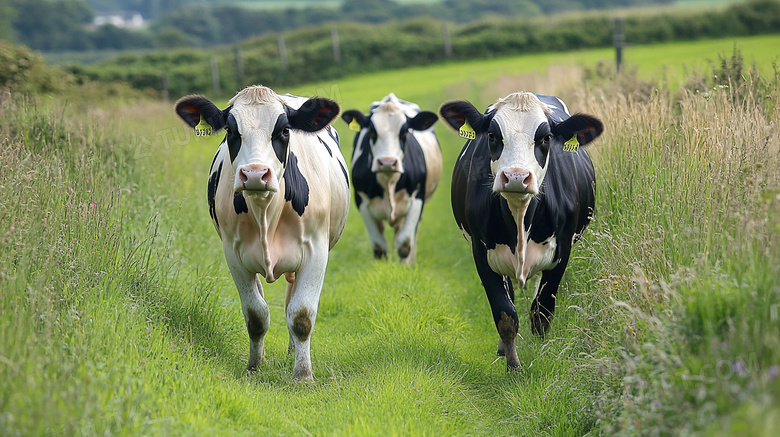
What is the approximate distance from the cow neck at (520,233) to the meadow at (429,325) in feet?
1.47

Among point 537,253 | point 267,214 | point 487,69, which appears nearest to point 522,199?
point 537,253

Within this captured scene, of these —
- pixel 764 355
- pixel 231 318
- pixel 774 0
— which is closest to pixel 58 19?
pixel 774 0

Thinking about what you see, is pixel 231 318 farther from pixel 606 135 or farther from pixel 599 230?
pixel 606 135

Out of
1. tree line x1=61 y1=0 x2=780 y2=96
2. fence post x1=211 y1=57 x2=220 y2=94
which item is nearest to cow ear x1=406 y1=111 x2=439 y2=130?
tree line x1=61 y1=0 x2=780 y2=96

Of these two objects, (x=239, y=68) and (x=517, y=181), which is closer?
(x=517, y=181)

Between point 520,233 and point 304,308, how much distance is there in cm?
175

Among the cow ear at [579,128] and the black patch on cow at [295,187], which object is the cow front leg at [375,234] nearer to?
the black patch on cow at [295,187]

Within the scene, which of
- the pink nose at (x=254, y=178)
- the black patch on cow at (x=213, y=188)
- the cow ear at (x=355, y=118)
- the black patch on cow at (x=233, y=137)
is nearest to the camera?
the pink nose at (x=254, y=178)

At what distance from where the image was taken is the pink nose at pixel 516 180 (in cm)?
500

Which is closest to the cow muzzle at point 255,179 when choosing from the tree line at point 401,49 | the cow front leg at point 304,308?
the cow front leg at point 304,308

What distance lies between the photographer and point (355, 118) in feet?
32.8

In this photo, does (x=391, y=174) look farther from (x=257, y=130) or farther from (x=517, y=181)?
(x=517, y=181)

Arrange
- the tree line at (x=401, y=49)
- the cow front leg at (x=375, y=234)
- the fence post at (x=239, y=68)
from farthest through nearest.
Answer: the fence post at (x=239, y=68), the tree line at (x=401, y=49), the cow front leg at (x=375, y=234)

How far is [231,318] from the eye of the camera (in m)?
6.61
